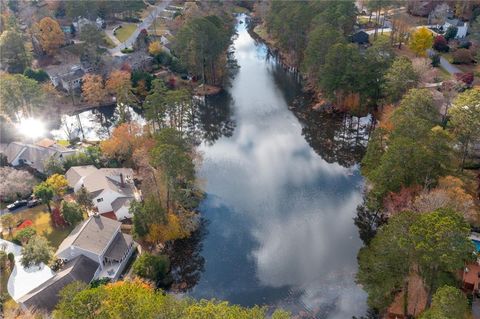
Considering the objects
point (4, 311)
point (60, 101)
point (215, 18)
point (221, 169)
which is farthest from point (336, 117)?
point (4, 311)

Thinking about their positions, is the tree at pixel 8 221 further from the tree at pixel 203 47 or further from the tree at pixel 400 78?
the tree at pixel 400 78

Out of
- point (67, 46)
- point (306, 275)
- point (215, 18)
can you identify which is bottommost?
point (306, 275)

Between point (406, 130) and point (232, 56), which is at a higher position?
point (406, 130)

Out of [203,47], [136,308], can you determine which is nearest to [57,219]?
[136,308]

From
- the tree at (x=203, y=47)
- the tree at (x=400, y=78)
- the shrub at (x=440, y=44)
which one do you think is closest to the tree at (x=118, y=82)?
the tree at (x=203, y=47)

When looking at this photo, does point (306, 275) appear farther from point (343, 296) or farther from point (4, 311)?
point (4, 311)

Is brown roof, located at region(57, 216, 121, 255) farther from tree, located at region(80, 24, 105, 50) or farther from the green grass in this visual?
the green grass

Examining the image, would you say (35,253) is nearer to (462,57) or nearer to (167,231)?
Answer: (167,231)
